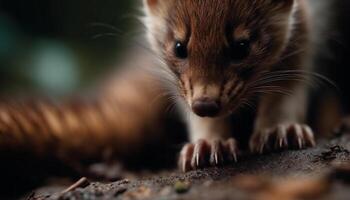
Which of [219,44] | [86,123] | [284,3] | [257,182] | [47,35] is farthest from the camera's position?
[47,35]

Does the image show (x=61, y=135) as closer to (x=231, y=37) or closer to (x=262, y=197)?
(x=231, y=37)

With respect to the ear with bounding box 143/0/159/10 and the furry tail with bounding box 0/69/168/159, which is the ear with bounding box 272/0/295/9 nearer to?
the ear with bounding box 143/0/159/10

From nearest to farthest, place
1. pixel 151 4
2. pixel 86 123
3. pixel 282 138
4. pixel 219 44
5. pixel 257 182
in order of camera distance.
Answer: pixel 257 182 → pixel 219 44 → pixel 282 138 → pixel 151 4 → pixel 86 123

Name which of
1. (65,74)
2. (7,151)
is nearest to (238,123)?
(7,151)

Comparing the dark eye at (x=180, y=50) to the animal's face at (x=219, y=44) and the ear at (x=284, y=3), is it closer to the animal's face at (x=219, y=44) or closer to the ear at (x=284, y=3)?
the animal's face at (x=219, y=44)

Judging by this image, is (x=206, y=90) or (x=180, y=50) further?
(x=180, y=50)

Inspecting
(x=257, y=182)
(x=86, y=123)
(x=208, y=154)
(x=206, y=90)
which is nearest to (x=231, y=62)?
(x=206, y=90)

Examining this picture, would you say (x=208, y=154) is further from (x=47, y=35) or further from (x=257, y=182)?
(x=47, y=35)
